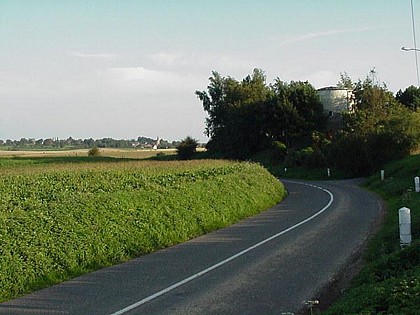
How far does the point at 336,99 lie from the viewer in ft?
260

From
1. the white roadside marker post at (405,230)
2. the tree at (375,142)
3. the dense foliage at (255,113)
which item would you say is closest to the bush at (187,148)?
the dense foliage at (255,113)

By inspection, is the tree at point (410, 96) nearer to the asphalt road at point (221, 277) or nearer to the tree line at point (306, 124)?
the tree line at point (306, 124)

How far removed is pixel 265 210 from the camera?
2650 centimetres

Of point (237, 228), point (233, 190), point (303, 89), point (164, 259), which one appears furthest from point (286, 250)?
point (303, 89)

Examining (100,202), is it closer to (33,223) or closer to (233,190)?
(33,223)

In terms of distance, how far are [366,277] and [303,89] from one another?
64.2m

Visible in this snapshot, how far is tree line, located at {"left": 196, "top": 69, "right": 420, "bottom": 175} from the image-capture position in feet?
164

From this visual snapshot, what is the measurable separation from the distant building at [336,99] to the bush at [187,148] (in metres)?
21.1

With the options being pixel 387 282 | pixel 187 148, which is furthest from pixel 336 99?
pixel 387 282

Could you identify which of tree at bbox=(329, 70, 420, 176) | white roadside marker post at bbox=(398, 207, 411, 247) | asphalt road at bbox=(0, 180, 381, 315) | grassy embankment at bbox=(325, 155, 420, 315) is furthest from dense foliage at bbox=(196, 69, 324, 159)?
white roadside marker post at bbox=(398, 207, 411, 247)

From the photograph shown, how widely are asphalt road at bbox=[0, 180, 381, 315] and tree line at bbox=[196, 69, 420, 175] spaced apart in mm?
31998

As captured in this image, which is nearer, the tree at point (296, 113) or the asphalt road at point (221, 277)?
the asphalt road at point (221, 277)

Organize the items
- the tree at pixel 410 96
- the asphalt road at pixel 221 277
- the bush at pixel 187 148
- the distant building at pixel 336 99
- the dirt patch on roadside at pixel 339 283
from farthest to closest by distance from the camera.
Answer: the bush at pixel 187 148, the tree at pixel 410 96, the distant building at pixel 336 99, the asphalt road at pixel 221 277, the dirt patch on roadside at pixel 339 283

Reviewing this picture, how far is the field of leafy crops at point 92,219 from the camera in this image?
38.5ft
